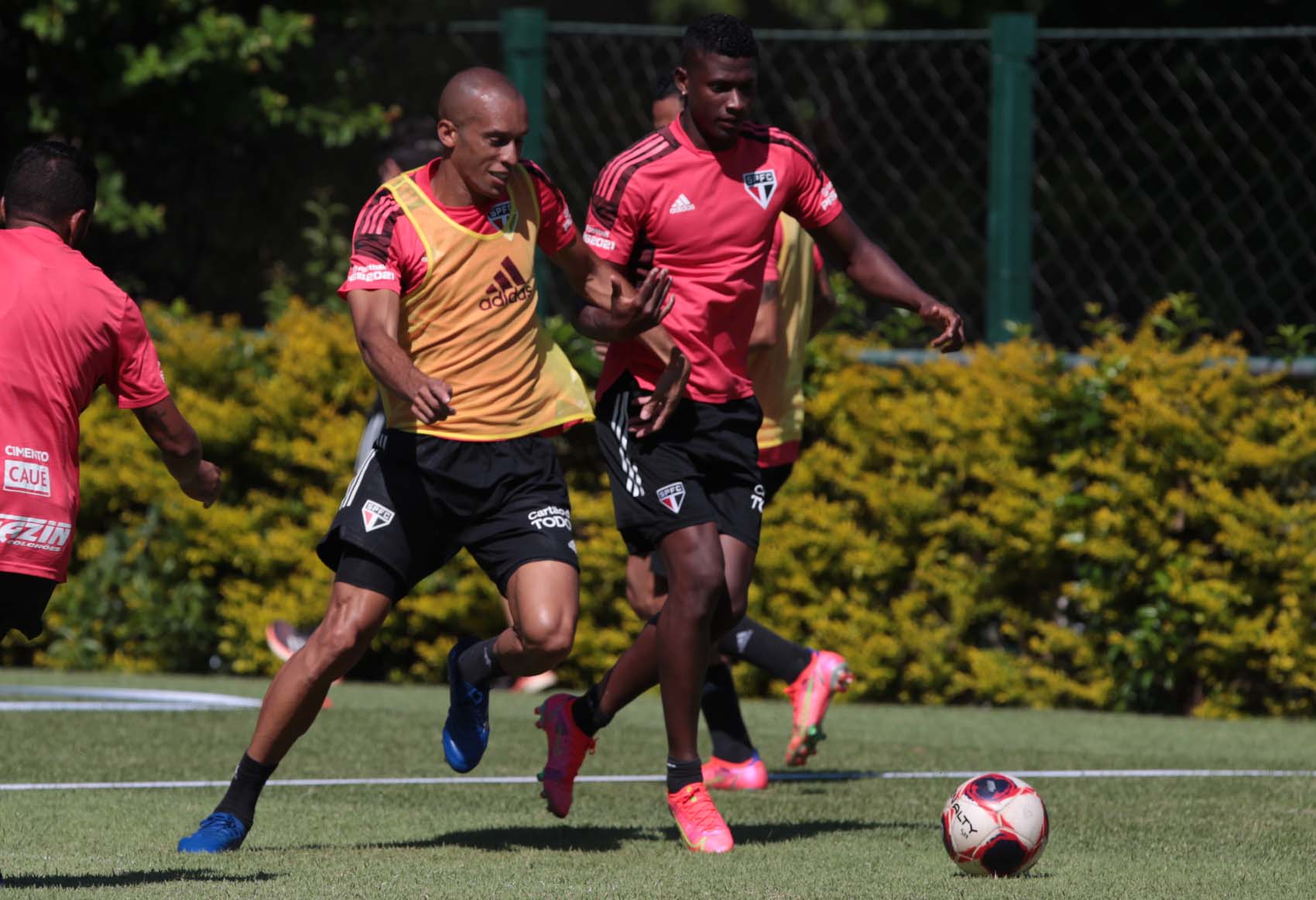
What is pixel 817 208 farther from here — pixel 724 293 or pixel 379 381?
pixel 379 381

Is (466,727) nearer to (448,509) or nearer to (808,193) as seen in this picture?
(448,509)

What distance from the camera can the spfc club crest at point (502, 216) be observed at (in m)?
5.85

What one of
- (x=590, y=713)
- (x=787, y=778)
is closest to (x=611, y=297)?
(x=590, y=713)

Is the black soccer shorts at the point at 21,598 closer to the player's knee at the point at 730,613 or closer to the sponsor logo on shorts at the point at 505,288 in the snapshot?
the sponsor logo on shorts at the point at 505,288

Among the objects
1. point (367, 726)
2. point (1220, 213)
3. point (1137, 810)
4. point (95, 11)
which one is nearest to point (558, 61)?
point (95, 11)

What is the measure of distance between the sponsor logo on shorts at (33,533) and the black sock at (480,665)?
60.4 inches

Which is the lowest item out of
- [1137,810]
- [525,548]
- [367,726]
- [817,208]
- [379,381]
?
[367,726]

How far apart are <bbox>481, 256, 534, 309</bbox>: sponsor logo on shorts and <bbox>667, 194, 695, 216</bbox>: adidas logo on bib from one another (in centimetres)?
50

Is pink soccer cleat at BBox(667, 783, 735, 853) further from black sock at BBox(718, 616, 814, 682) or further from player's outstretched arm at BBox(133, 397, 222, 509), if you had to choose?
player's outstretched arm at BBox(133, 397, 222, 509)

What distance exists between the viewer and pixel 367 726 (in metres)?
8.52

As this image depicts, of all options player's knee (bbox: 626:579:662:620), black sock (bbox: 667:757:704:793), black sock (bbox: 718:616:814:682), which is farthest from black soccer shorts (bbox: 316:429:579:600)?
black sock (bbox: 718:616:814:682)

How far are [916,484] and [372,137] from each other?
4.57 metres

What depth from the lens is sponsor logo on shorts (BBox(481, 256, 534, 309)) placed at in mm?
5809

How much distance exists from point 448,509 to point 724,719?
1.75 meters
